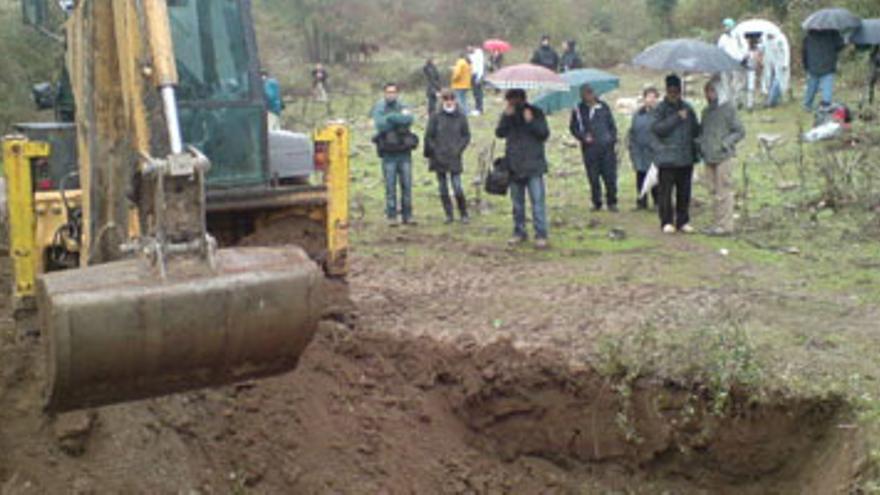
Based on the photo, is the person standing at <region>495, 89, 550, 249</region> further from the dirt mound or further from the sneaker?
the dirt mound

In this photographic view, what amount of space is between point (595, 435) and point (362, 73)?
25.1 metres

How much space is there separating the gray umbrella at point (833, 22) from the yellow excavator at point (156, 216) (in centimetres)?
1205

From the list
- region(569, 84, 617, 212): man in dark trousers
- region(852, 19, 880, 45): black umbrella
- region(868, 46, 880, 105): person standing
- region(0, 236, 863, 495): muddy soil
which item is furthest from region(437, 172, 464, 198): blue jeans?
region(868, 46, 880, 105): person standing

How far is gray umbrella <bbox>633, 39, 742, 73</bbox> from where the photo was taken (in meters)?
11.0

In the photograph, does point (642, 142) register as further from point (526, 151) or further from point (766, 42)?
point (766, 42)

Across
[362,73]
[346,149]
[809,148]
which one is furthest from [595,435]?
[362,73]

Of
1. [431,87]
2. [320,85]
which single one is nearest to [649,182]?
[431,87]

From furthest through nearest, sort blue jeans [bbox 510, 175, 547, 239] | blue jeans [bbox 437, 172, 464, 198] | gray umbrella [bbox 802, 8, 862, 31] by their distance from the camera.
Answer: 1. gray umbrella [bbox 802, 8, 862, 31]
2. blue jeans [bbox 437, 172, 464, 198]
3. blue jeans [bbox 510, 175, 547, 239]

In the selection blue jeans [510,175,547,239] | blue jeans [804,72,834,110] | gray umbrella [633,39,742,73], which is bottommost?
blue jeans [510,175,547,239]

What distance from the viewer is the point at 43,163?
732cm

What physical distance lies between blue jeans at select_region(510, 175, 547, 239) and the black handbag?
8 centimetres

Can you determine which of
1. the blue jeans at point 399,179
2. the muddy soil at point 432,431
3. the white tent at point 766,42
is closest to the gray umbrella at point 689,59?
the blue jeans at point 399,179

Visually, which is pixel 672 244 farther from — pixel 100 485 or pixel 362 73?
pixel 362 73

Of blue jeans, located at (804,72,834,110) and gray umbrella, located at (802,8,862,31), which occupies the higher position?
gray umbrella, located at (802,8,862,31)
